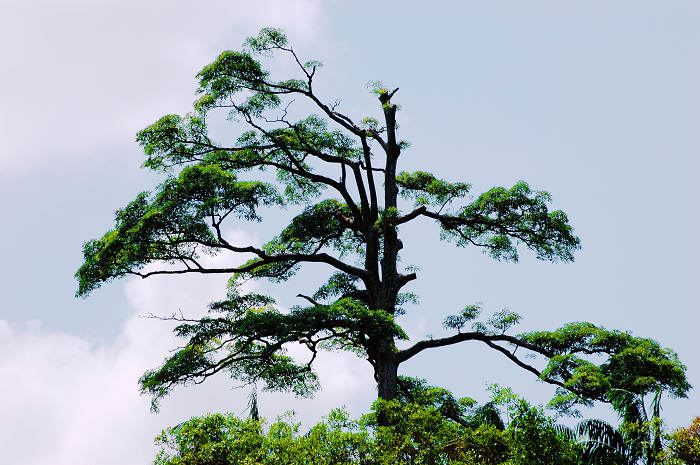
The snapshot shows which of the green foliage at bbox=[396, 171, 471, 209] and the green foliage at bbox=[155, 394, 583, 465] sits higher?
the green foliage at bbox=[396, 171, 471, 209]

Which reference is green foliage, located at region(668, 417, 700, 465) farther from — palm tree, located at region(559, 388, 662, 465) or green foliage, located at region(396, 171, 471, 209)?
green foliage, located at region(396, 171, 471, 209)

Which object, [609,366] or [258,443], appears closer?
[258,443]

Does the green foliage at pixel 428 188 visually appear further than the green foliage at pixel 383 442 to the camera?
Yes

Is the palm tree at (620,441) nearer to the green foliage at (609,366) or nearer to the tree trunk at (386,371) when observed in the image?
the green foliage at (609,366)

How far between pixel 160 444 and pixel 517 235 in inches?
353

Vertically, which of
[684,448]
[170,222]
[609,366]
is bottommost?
[684,448]

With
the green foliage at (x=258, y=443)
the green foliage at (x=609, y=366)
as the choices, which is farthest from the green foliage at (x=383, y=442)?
the green foliage at (x=609, y=366)

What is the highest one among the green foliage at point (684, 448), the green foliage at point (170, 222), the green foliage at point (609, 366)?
the green foliage at point (170, 222)

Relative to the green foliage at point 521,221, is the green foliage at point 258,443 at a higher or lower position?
lower

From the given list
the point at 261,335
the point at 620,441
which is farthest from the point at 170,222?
the point at 620,441

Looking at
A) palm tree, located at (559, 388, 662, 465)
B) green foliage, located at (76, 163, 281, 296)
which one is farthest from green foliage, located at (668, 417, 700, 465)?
green foliage, located at (76, 163, 281, 296)

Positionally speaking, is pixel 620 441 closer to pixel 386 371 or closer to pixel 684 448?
pixel 684 448

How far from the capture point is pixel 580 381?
1268 centimetres

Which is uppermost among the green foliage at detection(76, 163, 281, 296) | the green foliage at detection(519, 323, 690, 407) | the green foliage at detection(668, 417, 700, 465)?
the green foliage at detection(76, 163, 281, 296)
